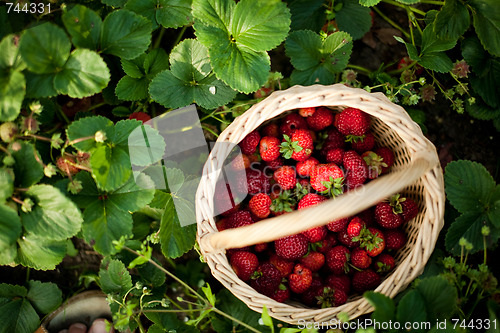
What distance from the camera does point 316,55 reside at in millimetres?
1341

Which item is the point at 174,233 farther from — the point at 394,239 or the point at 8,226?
the point at 394,239

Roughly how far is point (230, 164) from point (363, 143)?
0.43 m

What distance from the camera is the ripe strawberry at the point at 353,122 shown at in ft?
3.95

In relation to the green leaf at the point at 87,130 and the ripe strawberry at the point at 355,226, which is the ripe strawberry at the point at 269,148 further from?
the green leaf at the point at 87,130

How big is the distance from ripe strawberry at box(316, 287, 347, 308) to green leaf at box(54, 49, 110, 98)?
864mm

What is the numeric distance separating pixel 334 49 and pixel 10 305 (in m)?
1.36

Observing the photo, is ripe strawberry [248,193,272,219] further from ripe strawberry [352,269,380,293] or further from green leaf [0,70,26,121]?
green leaf [0,70,26,121]

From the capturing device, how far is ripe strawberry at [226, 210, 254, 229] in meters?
1.22

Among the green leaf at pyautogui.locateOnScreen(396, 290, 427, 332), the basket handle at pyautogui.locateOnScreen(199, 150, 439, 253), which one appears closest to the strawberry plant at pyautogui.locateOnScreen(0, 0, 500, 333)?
the green leaf at pyautogui.locateOnScreen(396, 290, 427, 332)

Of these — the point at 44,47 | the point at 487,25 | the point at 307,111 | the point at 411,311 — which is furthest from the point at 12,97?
the point at 487,25

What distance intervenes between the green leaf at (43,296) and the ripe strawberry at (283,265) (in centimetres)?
76

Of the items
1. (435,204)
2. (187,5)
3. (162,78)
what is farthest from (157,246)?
(435,204)

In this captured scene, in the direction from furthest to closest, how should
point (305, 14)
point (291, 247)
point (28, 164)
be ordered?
point (305, 14)
point (291, 247)
point (28, 164)

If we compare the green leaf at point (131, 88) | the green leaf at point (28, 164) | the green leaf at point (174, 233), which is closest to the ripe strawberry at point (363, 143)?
the green leaf at point (174, 233)
